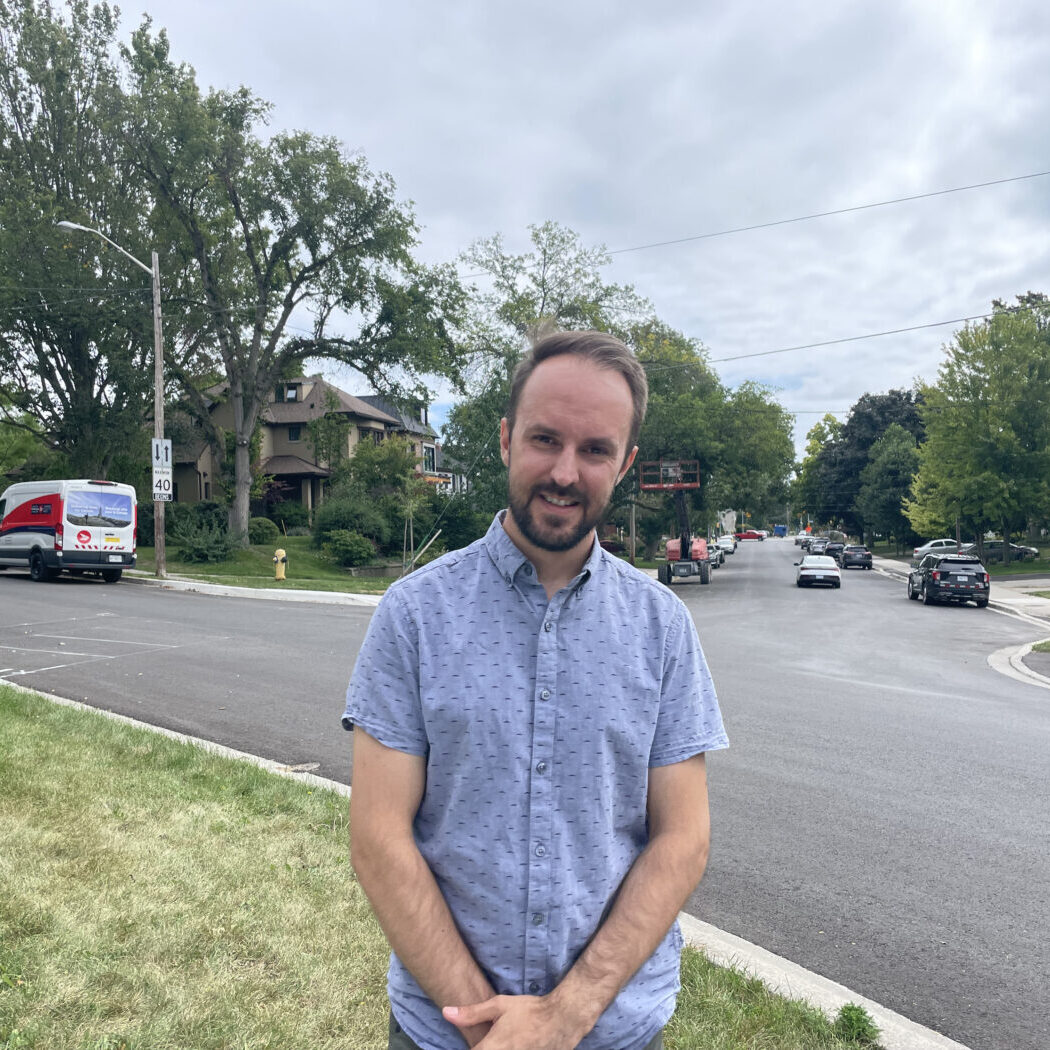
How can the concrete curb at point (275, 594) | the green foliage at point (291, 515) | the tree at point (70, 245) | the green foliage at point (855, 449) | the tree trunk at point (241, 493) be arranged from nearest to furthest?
1. the concrete curb at point (275, 594)
2. the tree at point (70, 245)
3. the tree trunk at point (241, 493)
4. the green foliage at point (291, 515)
5. the green foliage at point (855, 449)

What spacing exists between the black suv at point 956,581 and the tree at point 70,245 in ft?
87.2

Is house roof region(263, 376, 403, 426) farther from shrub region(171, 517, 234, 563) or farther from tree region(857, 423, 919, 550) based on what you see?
tree region(857, 423, 919, 550)

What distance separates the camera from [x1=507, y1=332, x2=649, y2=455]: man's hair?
1960 millimetres

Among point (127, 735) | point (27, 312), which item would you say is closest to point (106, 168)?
point (27, 312)

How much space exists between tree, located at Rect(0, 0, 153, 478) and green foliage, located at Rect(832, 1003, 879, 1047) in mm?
32675

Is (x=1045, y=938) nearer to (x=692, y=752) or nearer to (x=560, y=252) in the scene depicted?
(x=692, y=752)

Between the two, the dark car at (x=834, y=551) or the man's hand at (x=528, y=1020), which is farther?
the dark car at (x=834, y=551)

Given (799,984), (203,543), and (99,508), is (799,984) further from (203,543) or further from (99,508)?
(203,543)

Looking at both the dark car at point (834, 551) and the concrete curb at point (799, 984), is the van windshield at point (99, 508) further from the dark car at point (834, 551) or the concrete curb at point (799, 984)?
the dark car at point (834, 551)

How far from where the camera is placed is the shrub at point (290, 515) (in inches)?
1830

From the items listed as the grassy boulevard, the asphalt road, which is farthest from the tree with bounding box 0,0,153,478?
the grassy boulevard

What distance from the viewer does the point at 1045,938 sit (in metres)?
4.29

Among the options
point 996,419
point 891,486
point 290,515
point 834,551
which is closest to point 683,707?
point 996,419

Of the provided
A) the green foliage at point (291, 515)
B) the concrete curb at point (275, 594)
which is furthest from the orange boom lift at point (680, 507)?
the green foliage at point (291, 515)
